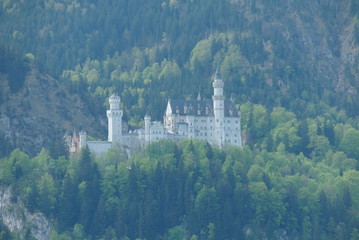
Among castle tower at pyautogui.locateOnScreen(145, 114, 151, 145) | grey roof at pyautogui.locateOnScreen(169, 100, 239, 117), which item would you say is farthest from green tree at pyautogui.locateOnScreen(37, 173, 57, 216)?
grey roof at pyautogui.locateOnScreen(169, 100, 239, 117)

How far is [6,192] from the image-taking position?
179125 millimetres

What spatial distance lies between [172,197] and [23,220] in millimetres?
17724

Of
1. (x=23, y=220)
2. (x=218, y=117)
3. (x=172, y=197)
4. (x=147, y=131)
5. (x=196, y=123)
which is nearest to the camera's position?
(x=23, y=220)

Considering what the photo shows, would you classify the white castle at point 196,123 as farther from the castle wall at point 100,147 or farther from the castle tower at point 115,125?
the castle wall at point 100,147

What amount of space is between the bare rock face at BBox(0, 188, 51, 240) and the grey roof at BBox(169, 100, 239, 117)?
86.3 feet

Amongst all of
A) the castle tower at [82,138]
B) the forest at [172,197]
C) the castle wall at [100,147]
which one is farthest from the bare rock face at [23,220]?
the castle wall at [100,147]

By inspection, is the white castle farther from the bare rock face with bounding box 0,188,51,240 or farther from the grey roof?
the bare rock face with bounding box 0,188,51,240

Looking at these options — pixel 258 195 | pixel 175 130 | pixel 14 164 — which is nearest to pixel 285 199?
pixel 258 195

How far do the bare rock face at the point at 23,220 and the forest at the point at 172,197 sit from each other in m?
0.99

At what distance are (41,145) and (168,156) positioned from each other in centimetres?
2382

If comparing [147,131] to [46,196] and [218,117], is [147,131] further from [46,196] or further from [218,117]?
[46,196]

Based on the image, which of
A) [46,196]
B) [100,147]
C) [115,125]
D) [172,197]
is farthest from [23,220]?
Answer: [115,125]

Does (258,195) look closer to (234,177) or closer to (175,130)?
(234,177)

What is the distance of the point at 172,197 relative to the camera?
179 m
